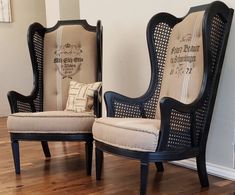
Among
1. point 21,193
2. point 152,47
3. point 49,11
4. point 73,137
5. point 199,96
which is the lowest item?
point 21,193

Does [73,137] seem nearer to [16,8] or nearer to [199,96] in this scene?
[199,96]

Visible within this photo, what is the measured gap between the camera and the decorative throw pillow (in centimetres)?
272

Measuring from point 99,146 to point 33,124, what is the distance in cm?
52

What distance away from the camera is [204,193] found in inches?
81.7

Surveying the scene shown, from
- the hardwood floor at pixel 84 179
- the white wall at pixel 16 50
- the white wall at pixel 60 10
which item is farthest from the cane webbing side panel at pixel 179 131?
the white wall at pixel 16 50

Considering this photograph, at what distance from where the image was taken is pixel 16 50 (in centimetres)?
557

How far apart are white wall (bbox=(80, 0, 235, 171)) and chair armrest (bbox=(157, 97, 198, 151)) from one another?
1.36 ft

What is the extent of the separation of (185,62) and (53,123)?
0.95 meters

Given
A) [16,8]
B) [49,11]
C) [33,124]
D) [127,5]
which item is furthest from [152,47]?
[16,8]

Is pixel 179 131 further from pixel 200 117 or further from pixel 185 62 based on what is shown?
pixel 185 62

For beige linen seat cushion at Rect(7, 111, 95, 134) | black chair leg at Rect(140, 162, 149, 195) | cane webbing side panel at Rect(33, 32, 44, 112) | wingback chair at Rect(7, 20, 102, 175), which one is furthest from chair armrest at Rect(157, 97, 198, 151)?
cane webbing side panel at Rect(33, 32, 44, 112)

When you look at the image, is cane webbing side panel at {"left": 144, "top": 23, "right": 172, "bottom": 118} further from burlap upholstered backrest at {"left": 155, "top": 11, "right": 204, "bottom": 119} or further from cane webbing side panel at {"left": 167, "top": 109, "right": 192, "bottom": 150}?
cane webbing side panel at {"left": 167, "top": 109, "right": 192, "bottom": 150}

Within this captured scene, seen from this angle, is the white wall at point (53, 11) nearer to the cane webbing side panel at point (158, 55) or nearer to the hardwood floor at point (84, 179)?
the hardwood floor at point (84, 179)

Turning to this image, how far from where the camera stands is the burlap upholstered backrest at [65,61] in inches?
116
